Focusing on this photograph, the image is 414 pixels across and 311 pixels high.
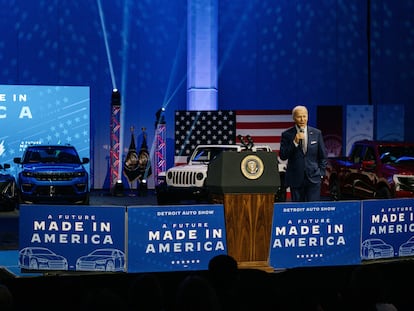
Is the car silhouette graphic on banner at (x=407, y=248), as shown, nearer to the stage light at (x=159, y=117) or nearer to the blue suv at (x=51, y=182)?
the blue suv at (x=51, y=182)

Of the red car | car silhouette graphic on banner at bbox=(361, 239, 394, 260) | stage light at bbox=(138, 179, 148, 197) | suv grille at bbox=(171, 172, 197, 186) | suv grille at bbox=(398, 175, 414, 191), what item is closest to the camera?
car silhouette graphic on banner at bbox=(361, 239, 394, 260)

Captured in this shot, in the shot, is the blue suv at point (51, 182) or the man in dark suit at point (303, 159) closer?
the man in dark suit at point (303, 159)

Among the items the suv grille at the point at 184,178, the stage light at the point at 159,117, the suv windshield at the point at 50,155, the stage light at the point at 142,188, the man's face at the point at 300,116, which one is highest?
the stage light at the point at 159,117

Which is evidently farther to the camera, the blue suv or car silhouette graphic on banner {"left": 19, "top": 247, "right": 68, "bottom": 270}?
the blue suv

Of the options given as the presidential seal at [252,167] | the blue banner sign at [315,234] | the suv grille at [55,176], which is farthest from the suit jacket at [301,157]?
the suv grille at [55,176]

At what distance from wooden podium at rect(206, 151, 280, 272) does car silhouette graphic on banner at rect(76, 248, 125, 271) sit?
1.02m

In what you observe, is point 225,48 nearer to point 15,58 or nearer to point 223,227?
point 15,58

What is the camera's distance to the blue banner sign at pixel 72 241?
21.5ft

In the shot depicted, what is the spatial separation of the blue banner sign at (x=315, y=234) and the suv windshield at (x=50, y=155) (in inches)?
365

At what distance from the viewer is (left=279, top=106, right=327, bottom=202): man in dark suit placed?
25.1 ft

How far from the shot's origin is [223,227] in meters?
6.64

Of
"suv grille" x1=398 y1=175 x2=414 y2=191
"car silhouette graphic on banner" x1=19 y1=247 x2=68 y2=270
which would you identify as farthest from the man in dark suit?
"suv grille" x1=398 y1=175 x2=414 y2=191

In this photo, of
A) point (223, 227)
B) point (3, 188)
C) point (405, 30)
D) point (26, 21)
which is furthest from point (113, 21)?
point (223, 227)

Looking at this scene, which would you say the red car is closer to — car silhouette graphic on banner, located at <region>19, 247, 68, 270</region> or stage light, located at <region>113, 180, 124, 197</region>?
stage light, located at <region>113, 180, 124, 197</region>
